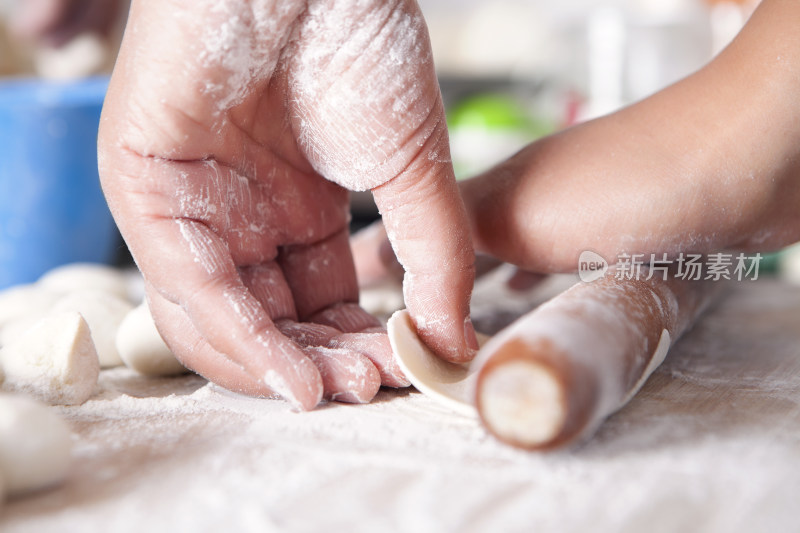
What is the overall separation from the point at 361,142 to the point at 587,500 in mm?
327

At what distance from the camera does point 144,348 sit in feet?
2.40

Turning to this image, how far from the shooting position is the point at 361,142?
2.01 ft

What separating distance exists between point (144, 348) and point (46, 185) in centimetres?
64

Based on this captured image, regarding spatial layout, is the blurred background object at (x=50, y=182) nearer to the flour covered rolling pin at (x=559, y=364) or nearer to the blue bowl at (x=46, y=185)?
the blue bowl at (x=46, y=185)

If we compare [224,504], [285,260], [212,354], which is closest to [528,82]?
[285,260]

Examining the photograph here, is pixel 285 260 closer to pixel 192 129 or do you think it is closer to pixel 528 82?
pixel 192 129

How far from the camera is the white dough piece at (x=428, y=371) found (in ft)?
1.89

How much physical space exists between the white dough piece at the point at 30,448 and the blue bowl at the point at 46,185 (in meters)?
0.84

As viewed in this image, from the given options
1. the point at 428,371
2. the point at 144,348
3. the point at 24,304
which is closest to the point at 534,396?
the point at 428,371

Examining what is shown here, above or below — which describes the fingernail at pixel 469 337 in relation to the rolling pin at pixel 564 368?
below

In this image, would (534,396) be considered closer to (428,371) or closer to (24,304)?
(428,371)

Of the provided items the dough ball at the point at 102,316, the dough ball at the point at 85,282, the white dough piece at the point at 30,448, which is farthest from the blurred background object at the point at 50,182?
the white dough piece at the point at 30,448

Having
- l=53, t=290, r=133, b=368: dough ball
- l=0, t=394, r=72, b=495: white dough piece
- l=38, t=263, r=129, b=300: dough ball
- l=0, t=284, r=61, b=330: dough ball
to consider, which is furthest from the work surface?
l=38, t=263, r=129, b=300: dough ball

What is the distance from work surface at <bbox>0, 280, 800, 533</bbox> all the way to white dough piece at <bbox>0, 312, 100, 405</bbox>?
2 cm
